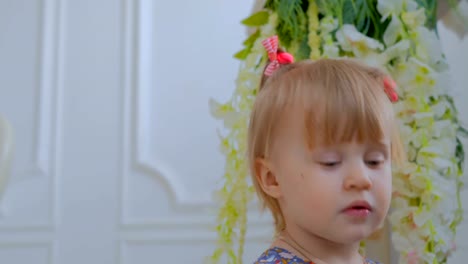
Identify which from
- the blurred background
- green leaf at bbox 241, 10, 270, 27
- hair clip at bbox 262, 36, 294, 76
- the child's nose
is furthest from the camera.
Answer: the blurred background

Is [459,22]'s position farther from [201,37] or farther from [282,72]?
[201,37]

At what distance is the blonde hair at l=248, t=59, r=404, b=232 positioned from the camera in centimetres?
66

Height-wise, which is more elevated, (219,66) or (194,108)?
(219,66)

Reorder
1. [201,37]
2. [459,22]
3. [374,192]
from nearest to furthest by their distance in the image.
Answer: [374,192] < [459,22] < [201,37]

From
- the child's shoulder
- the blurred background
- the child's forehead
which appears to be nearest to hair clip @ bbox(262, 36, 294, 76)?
the child's forehead

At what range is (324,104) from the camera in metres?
0.67

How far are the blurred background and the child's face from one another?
3.33 feet

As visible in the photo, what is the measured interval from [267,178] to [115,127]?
1.13 m

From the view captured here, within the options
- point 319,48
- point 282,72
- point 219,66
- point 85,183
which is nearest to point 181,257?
point 85,183

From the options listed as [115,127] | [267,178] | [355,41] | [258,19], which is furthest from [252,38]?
[115,127]

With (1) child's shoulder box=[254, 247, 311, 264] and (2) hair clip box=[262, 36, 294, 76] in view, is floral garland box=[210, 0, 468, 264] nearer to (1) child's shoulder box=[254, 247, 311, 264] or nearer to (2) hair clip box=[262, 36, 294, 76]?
(2) hair clip box=[262, 36, 294, 76]

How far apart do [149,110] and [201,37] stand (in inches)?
10.8

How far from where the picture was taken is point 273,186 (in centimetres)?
72

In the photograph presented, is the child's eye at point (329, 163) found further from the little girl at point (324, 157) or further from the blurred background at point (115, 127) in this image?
the blurred background at point (115, 127)
